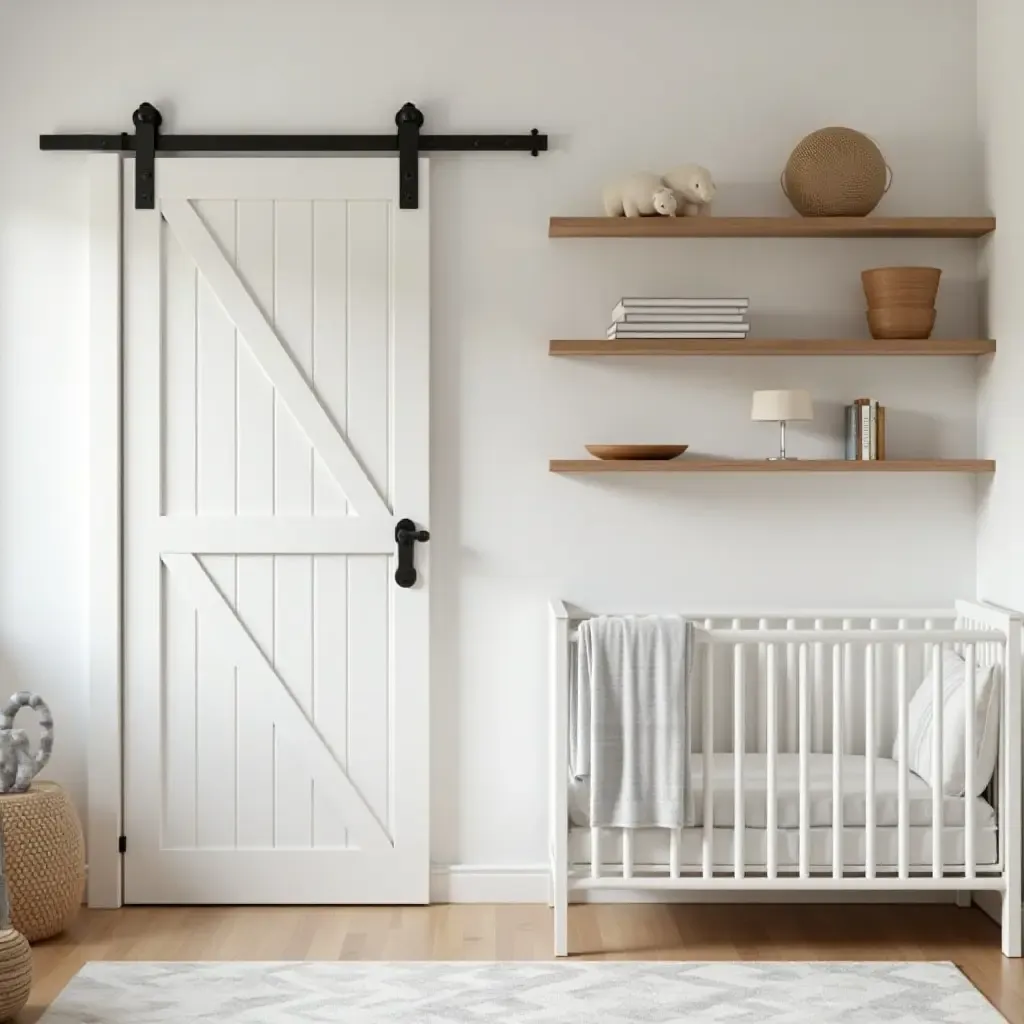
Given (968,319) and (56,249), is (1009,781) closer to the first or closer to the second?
(968,319)

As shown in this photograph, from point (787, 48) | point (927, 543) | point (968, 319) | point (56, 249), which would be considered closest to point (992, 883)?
point (927, 543)

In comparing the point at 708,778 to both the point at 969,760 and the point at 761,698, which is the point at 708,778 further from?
the point at 969,760

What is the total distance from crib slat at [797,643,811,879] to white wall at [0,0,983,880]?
0.52 metres

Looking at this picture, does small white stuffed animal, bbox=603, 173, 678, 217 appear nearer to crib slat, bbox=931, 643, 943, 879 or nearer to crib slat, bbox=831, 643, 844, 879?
crib slat, bbox=831, 643, 844, 879

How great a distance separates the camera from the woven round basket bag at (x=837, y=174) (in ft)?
11.0

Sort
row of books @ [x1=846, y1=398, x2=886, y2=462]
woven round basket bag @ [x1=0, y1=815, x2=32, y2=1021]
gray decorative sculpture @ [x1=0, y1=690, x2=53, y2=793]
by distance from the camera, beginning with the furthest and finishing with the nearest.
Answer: row of books @ [x1=846, y1=398, x2=886, y2=462]
gray decorative sculpture @ [x1=0, y1=690, x2=53, y2=793]
woven round basket bag @ [x1=0, y1=815, x2=32, y2=1021]

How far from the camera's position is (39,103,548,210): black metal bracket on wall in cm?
345

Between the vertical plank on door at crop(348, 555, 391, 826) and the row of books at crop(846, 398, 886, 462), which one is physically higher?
the row of books at crop(846, 398, 886, 462)

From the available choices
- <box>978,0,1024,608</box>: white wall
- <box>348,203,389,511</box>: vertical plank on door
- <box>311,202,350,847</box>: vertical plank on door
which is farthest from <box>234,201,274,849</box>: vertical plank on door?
<box>978,0,1024,608</box>: white wall

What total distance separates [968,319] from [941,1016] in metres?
1.87

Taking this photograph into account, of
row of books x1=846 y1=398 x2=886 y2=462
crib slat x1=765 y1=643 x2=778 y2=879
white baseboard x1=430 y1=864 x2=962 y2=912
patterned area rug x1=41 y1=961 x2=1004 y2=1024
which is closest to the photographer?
patterned area rug x1=41 y1=961 x2=1004 y2=1024

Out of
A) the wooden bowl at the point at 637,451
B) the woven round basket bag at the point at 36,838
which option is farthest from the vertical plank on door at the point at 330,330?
the woven round basket bag at the point at 36,838

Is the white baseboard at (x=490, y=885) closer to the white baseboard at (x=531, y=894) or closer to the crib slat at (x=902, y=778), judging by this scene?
the white baseboard at (x=531, y=894)

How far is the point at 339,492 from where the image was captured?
11.5 ft
